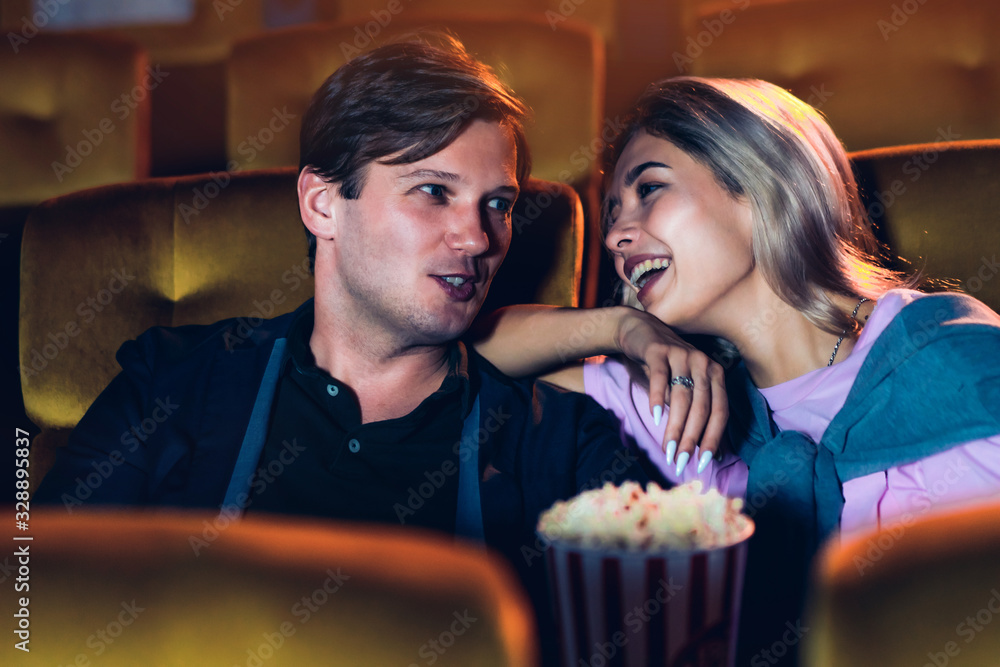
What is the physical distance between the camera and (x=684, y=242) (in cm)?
117

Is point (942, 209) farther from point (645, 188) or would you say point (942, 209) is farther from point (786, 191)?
point (645, 188)

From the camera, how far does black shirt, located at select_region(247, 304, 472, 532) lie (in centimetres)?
103

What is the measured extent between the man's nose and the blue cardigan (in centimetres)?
47

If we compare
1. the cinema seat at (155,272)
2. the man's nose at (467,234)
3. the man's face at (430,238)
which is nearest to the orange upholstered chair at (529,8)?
the cinema seat at (155,272)

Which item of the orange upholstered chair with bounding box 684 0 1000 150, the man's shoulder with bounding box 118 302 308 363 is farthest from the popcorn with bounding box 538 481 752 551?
the orange upholstered chair with bounding box 684 0 1000 150

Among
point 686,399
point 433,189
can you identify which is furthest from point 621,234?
point 686,399

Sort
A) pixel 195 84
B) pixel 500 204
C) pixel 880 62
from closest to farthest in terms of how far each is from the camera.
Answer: pixel 500 204 < pixel 880 62 < pixel 195 84

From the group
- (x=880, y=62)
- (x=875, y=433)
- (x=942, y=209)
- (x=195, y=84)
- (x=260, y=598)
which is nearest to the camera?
(x=260, y=598)

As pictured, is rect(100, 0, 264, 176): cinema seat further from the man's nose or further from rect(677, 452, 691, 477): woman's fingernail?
rect(677, 452, 691, 477): woman's fingernail

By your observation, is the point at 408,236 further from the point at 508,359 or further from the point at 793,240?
the point at 793,240

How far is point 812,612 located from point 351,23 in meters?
1.91

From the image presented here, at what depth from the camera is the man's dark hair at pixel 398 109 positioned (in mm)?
1098

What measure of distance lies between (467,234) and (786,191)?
19.7 inches

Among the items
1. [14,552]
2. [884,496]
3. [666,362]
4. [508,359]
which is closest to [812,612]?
[14,552]
